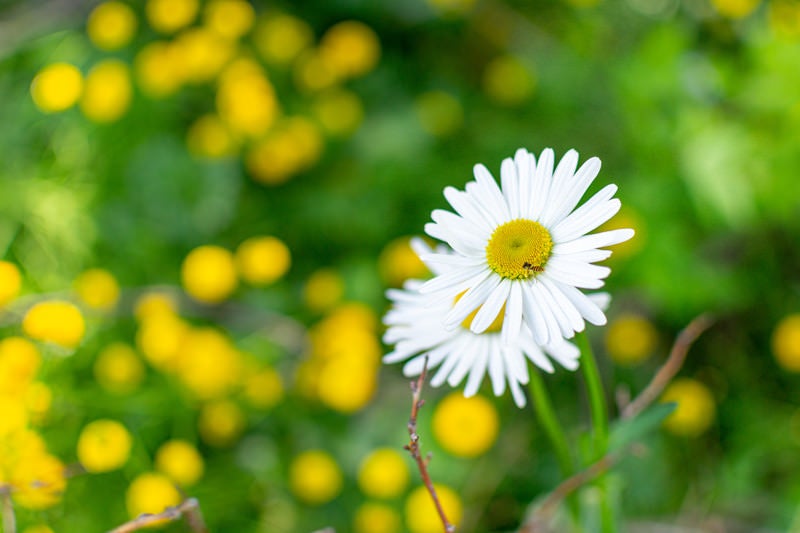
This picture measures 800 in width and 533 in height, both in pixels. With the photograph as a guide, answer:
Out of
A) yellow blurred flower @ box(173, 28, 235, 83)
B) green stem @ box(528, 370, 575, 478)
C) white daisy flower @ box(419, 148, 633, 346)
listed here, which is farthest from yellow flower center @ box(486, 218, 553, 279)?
yellow blurred flower @ box(173, 28, 235, 83)

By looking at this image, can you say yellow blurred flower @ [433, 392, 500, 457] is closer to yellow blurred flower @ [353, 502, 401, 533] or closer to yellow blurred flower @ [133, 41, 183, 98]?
yellow blurred flower @ [353, 502, 401, 533]

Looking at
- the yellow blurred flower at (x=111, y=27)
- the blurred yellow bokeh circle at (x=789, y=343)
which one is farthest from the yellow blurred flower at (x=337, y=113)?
the blurred yellow bokeh circle at (x=789, y=343)

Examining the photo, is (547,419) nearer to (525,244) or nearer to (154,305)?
(525,244)

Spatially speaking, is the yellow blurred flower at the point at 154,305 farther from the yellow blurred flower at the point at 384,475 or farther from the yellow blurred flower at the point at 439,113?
the yellow blurred flower at the point at 439,113

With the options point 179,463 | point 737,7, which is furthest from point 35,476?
point 737,7

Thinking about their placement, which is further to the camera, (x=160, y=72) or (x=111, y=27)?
(x=111, y=27)
